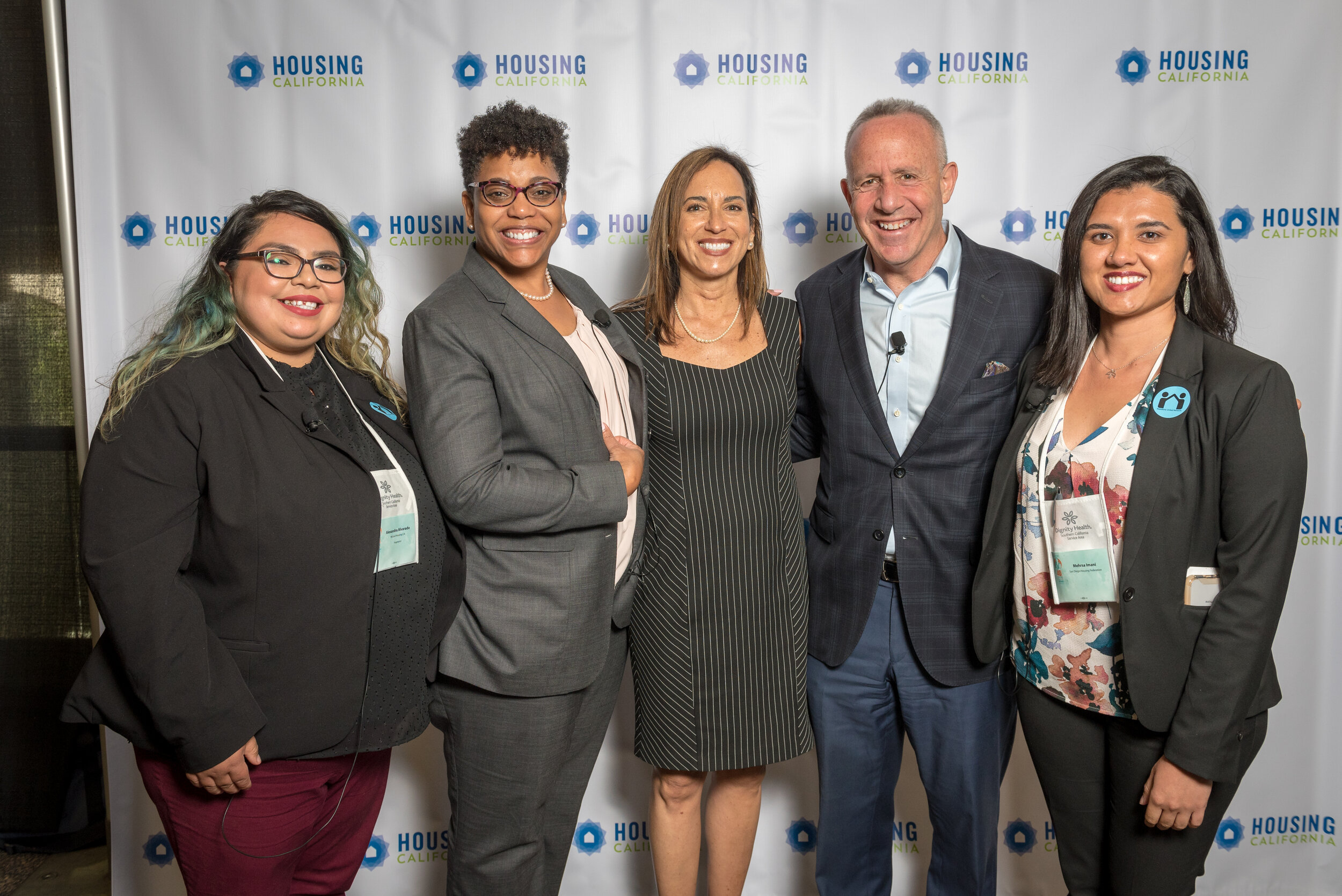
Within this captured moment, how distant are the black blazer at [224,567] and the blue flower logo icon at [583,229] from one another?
1396mm

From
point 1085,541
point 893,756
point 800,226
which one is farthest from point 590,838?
point 800,226

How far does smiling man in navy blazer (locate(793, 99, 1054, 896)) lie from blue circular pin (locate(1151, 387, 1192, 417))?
1.32 ft

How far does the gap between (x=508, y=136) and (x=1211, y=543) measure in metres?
1.55

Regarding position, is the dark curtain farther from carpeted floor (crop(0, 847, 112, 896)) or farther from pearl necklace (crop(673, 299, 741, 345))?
pearl necklace (crop(673, 299, 741, 345))

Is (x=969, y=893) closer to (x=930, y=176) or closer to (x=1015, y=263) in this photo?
(x=1015, y=263)

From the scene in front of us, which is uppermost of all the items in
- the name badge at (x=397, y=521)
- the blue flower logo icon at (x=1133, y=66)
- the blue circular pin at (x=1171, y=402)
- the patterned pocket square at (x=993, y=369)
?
the blue flower logo icon at (x=1133, y=66)

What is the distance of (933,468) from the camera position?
6.52 ft

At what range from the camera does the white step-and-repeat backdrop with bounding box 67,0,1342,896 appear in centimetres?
274

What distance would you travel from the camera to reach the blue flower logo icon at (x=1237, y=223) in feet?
9.32

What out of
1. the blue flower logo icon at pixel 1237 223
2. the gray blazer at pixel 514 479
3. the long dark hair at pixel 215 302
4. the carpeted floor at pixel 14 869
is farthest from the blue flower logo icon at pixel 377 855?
the blue flower logo icon at pixel 1237 223

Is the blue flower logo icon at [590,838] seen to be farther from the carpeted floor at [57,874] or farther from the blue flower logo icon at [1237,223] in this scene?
the blue flower logo icon at [1237,223]

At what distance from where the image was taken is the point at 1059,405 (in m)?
1.78

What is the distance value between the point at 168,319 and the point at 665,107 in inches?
67.2

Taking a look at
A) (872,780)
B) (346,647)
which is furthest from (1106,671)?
(346,647)
